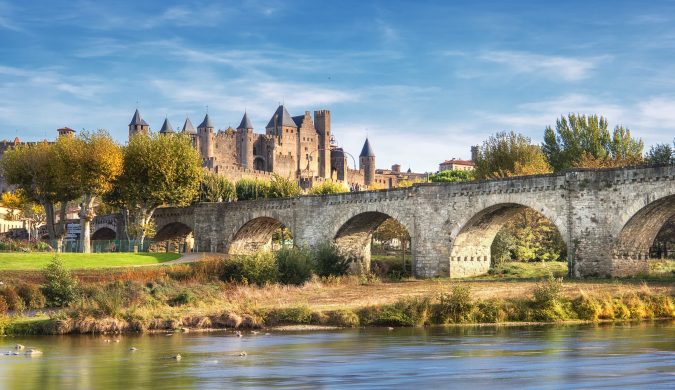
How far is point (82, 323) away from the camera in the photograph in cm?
3228

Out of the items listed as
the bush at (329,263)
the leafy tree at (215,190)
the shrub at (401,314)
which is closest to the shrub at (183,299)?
the shrub at (401,314)

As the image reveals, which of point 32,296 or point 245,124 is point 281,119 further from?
point 32,296

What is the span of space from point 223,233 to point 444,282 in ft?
85.4

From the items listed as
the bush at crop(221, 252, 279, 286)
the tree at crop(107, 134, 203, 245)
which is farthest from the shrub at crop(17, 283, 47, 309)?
the tree at crop(107, 134, 203, 245)

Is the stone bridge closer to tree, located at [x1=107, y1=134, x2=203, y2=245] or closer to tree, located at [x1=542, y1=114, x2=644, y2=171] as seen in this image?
tree, located at [x1=107, y1=134, x2=203, y2=245]

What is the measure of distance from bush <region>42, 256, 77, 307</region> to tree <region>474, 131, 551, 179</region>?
38869 mm

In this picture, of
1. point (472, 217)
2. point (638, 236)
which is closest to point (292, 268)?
point (472, 217)

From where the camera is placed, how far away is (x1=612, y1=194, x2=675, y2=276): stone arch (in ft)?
145

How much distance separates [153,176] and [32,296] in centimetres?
3096

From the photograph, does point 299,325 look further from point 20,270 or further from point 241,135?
point 241,135

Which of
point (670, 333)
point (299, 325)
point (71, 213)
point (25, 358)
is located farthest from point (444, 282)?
point (71, 213)

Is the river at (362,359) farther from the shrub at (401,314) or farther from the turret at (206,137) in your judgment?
the turret at (206,137)

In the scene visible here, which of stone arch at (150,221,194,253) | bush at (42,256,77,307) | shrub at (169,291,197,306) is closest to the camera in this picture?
shrub at (169,291,197,306)

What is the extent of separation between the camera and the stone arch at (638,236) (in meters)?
44.3
